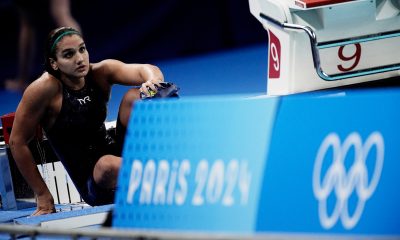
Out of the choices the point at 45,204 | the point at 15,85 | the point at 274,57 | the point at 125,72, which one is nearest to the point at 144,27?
the point at 15,85

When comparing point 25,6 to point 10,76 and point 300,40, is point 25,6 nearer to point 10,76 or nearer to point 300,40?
point 10,76

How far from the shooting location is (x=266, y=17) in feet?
13.8

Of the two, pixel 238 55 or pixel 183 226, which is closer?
pixel 183 226

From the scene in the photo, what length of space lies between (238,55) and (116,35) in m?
1.22

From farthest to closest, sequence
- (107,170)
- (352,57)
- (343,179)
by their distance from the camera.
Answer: (352,57) < (107,170) < (343,179)

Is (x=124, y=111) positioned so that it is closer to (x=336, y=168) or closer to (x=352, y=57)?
(x=352, y=57)

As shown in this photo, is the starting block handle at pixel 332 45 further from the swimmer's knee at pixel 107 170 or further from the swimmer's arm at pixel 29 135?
the swimmer's arm at pixel 29 135

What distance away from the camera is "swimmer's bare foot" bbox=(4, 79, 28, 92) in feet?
25.4

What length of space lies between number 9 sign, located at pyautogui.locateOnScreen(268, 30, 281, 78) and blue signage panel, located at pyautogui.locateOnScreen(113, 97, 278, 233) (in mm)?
2273

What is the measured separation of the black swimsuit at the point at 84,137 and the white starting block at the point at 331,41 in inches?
38.7

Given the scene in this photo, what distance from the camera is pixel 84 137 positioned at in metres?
3.60

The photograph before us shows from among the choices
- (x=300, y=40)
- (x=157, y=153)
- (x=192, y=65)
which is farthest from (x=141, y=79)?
(x=192, y=65)

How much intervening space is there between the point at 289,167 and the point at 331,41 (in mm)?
2364

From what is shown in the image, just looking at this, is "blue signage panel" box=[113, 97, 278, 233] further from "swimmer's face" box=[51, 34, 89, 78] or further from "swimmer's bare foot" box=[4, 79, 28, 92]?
"swimmer's bare foot" box=[4, 79, 28, 92]
